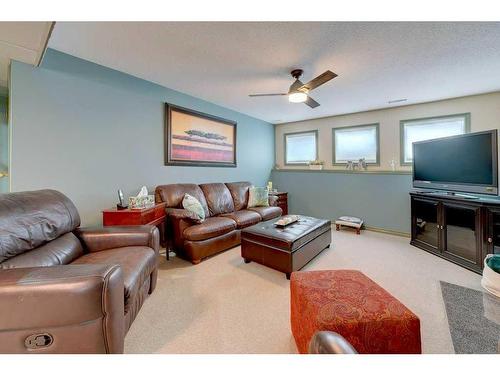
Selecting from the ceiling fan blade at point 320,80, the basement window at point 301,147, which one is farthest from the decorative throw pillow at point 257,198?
the ceiling fan blade at point 320,80

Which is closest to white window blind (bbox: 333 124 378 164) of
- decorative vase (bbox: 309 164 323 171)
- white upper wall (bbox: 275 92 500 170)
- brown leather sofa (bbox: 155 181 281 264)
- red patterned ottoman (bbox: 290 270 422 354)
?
white upper wall (bbox: 275 92 500 170)

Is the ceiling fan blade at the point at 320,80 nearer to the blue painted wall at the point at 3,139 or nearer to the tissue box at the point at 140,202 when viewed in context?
the tissue box at the point at 140,202

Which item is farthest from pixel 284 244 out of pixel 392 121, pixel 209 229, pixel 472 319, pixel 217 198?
pixel 392 121

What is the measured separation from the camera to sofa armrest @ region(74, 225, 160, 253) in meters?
1.82

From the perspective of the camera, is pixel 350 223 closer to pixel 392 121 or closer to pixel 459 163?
pixel 459 163

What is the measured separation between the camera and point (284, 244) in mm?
2215

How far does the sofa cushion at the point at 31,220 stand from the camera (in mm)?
1264

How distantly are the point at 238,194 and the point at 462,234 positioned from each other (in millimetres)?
3283

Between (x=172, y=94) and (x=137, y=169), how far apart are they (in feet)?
4.43

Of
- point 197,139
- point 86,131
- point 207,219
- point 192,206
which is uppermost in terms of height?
point 197,139

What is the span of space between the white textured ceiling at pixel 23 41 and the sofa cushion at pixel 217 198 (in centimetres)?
241

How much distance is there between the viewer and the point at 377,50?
84.5 inches

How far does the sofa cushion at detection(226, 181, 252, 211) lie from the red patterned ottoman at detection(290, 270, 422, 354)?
269 centimetres
